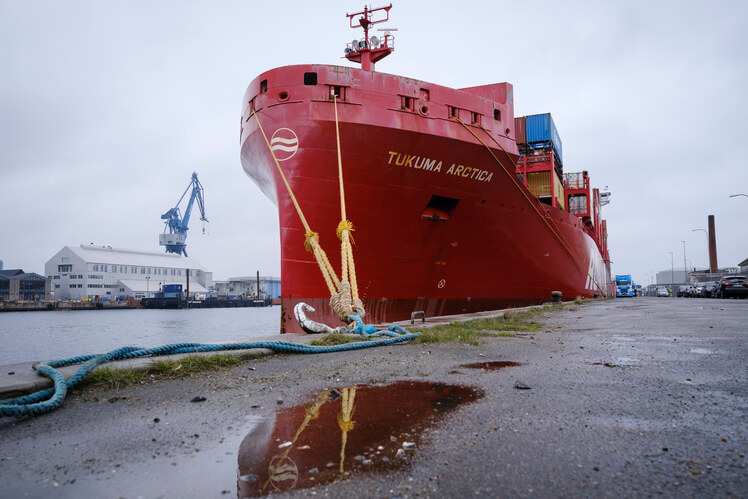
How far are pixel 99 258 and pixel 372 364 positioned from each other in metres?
75.7

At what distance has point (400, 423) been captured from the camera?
89.8 inches

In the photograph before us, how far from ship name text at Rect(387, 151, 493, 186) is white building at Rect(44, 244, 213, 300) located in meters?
68.1

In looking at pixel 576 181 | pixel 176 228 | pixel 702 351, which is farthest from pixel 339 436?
pixel 176 228

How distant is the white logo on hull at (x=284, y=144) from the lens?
394 inches

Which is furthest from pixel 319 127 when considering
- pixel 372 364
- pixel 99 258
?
pixel 99 258

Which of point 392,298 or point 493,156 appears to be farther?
point 493,156

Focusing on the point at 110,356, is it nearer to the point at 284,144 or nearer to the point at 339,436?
the point at 339,436

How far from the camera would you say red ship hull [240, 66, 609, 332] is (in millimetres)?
10016

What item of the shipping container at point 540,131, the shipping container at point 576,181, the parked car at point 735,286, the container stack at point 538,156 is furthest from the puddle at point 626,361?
the parked car at point 735,286

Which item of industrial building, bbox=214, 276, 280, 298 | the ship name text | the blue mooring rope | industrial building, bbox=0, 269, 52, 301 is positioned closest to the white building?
industrial building, bbox=0, 269, 52, 301

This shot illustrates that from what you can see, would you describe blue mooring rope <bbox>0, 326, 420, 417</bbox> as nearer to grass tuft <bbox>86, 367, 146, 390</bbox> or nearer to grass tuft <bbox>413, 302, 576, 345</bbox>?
grass tuft <bbox>86, 367, 146, 390</bbox>

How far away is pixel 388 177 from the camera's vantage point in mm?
10477

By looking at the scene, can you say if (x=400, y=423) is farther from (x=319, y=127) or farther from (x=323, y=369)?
(x=319, y=127)

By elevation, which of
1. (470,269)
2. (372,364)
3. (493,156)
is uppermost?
(493,156)
